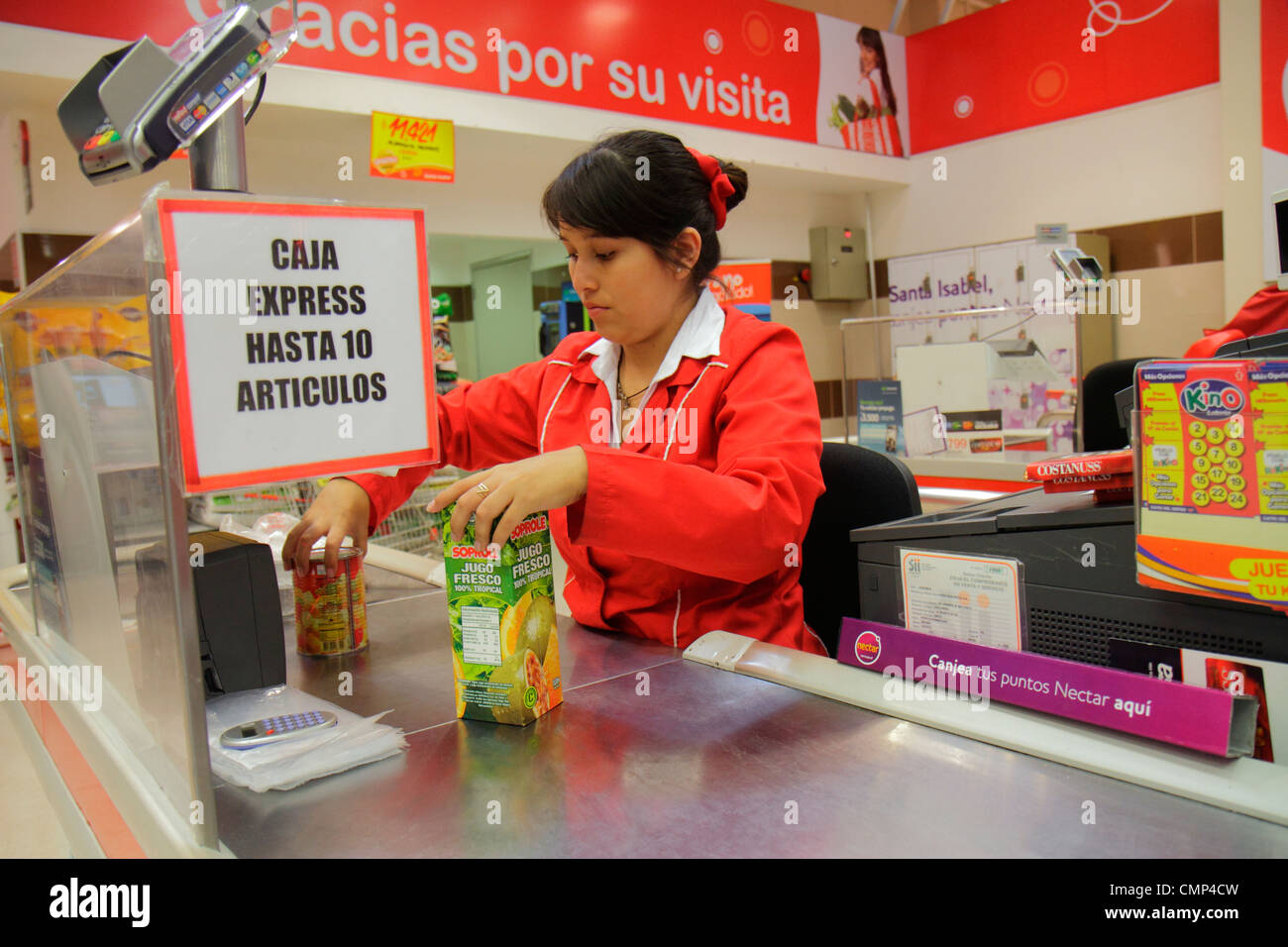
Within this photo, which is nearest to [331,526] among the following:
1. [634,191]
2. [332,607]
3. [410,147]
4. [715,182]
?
[332,607]

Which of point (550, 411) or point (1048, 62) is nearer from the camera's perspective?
point (550, 411)

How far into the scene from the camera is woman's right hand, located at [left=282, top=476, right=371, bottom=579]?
143cm

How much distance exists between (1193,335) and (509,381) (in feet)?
18.7

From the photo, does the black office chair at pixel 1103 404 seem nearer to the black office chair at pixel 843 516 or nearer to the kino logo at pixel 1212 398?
the black office chair at pixel 843 516

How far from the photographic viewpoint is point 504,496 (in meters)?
1.02

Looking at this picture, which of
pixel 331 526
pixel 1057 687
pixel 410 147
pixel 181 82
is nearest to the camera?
pixel 181 82

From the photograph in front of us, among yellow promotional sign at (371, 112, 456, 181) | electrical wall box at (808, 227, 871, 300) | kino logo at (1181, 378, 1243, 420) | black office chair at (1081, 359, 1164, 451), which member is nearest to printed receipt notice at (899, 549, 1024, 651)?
kino logo at (1181, 378, 1243, 420)

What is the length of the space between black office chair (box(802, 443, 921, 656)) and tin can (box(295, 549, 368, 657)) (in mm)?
944

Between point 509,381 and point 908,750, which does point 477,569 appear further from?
point 509,381

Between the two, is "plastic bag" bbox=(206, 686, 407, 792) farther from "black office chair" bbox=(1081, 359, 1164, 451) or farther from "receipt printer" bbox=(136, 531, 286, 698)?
"black office chair" bbox=(1081, 359, 1164, 451)

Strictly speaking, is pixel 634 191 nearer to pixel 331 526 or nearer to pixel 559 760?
pixel 331 526

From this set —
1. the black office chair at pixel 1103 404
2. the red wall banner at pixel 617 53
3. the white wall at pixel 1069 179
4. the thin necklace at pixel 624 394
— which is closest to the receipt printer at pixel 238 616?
the thin necklace at pixel 624 394

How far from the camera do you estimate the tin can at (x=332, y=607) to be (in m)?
1.48

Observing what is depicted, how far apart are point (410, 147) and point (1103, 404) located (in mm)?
3470
